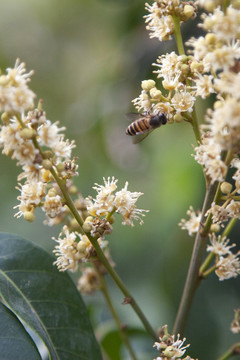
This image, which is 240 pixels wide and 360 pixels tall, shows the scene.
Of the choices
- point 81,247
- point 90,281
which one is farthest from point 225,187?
point 90,281

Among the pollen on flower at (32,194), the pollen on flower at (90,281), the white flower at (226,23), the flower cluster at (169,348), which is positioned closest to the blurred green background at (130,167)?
the pollen on flower at (90,281)

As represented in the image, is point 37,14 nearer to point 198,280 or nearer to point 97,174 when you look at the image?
point 97,174

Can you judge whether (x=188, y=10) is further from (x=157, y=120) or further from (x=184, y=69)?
(x=157, y=120)

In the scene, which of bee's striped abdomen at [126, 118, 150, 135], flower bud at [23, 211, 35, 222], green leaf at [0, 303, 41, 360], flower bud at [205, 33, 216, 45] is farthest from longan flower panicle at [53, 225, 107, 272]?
flower bud at [205, 33, 216, 45]

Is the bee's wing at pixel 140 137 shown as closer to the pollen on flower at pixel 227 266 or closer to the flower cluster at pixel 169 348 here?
the pollen on flower at pixel 227 266

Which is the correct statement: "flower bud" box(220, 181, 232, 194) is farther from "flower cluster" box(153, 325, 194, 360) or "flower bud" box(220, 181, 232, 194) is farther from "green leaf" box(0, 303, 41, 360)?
"green leaf" box(0, 303, 41, 360)
